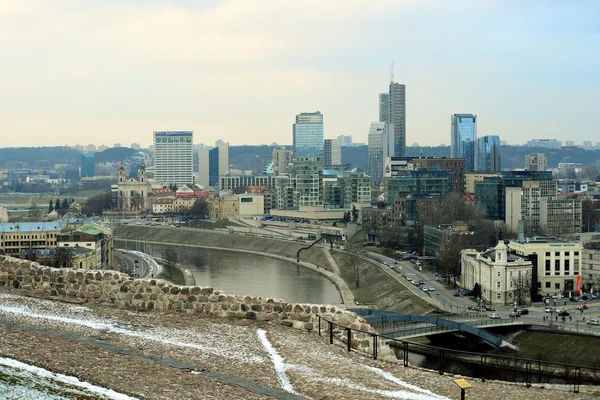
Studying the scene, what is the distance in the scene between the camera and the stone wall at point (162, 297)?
18.8 ft

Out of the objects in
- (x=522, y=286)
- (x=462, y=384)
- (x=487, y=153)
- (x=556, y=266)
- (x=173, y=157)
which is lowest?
(x=522, y=286)

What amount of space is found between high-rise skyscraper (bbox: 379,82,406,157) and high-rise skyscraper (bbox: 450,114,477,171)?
7.21m

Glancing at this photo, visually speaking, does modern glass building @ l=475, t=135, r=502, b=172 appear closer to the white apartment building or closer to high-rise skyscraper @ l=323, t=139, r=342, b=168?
high-rise skyscraper @ l=323, t=139, r=342, b=168

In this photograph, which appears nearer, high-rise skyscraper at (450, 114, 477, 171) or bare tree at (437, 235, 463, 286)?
bare tree at (437, 235, 463, 286)

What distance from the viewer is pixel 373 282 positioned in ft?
98.3

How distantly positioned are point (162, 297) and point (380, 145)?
103 meters

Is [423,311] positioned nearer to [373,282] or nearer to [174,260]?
[373,282]

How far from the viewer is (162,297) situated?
5980 mm

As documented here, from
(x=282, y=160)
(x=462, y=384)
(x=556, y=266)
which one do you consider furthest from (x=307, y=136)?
(x=462, y=384)

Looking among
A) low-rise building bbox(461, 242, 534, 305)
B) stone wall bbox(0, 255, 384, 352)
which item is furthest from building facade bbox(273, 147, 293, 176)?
stone wall bbox(0, 255, 384, 352)

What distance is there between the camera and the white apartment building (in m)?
24.8

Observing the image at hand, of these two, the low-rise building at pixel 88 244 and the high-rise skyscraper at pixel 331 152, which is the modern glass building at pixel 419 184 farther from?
the high-rise skyscraper at pixel 331 152

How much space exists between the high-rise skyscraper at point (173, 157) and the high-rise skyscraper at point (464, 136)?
29.5 metres

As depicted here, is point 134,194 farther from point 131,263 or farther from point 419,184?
point 131,263
